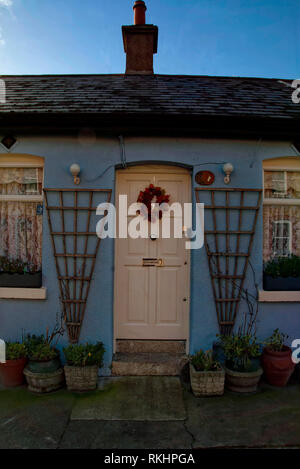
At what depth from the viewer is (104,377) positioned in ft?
12.2

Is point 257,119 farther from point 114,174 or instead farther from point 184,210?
point 114,174

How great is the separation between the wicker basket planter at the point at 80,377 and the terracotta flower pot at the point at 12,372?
23.7 inches

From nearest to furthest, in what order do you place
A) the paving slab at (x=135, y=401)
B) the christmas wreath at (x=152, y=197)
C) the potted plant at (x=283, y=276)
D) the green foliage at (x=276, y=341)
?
1. the paving slab at (x=135, y=401)
2. the green foliage at (x=276, y=341)
3. the potted plant at (x=283, y=276)
4. the christmas wreath at (x=152, y=197)

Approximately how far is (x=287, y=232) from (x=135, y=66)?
4620mm

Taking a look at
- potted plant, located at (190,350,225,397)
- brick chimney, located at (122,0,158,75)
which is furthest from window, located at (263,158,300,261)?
brick chimney, located at (122,0,158,75)

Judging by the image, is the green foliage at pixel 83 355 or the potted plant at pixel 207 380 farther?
the green foliage at pixel 83 355

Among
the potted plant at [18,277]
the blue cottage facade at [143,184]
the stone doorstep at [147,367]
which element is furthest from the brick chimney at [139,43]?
the stone doorstep at [147,367]

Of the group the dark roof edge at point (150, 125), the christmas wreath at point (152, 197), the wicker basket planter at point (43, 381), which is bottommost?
the wicker basket planter at point (43, 381)

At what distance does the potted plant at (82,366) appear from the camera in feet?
11.1

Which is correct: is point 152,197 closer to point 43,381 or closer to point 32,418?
point 43,381

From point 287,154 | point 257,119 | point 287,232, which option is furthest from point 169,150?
point 287,232

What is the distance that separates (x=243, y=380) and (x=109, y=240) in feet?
7.55

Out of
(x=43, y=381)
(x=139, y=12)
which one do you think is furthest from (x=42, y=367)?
(x=139, y=12)

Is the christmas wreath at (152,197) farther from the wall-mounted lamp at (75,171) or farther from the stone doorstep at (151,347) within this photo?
the stone doorstep at (151,347)
